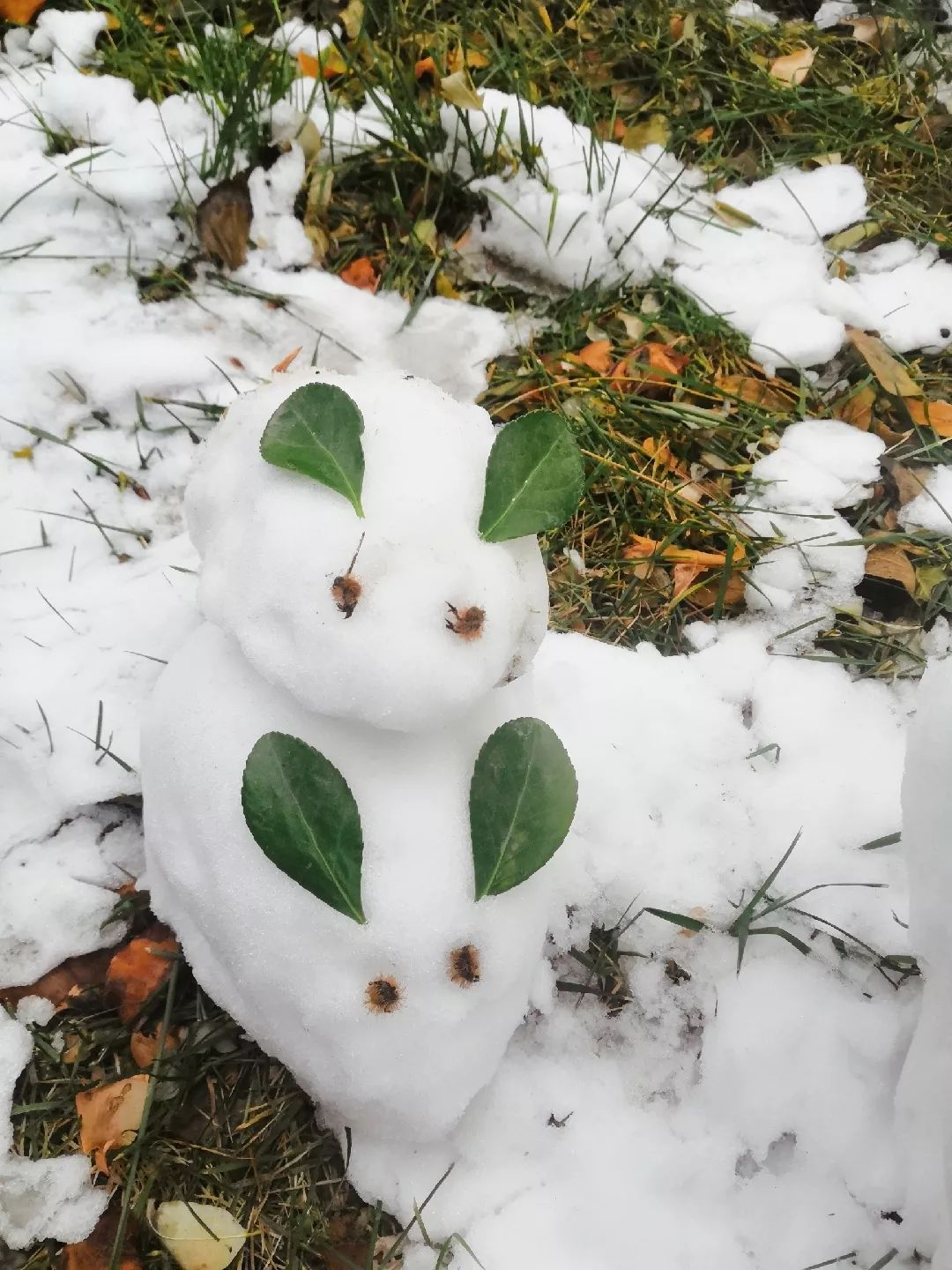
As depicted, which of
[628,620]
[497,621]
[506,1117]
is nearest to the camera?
[497,621]

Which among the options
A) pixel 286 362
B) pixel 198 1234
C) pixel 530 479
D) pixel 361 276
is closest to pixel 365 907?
pixel 530 479

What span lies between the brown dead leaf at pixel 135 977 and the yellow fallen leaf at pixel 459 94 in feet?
5.58

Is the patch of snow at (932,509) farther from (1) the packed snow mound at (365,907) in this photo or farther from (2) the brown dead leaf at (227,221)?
(2) the brown dead leaf at (227,221)

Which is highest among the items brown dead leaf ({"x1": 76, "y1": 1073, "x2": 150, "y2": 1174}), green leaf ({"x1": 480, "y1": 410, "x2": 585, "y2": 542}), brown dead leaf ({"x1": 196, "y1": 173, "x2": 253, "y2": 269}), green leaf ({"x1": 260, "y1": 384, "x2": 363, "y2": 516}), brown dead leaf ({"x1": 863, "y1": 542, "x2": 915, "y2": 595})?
green leaf ({"x1": 260, "y1": 384, "x2": 363, "y2": 516})

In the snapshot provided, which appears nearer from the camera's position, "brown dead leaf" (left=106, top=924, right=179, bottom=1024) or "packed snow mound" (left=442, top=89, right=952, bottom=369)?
"brown dead leaf" (left=106, top=924, right=179, bottom=1024)

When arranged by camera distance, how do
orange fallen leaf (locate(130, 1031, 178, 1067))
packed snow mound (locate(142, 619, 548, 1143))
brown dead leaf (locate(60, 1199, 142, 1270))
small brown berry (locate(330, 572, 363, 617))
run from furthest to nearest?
1. orange fallen leaf (locate(130, 1031, 178, 1067))
2. brown dead leaf (locate(60, 1199, 142, 1270))
3. packed snow mound (locate(142, 619, 548, 1143))
4. small brown berry (locate(330, 572, 363, 617))

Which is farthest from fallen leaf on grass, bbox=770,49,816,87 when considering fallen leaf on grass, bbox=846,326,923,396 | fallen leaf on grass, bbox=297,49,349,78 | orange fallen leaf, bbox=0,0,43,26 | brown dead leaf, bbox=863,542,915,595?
orange fallen leaf, bbox=0,0,43,26

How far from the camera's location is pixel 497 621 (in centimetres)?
94

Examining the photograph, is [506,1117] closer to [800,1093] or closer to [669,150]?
[800,1093]

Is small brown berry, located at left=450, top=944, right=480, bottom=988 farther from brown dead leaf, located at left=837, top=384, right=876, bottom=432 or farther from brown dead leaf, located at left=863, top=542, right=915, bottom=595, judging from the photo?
brown dead leaf, located at left=837, top=384, right=876, bottom=432

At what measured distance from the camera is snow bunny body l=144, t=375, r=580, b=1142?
3.01 feet

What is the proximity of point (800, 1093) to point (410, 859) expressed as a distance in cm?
70

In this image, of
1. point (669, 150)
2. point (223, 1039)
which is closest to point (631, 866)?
point (223, 1039)

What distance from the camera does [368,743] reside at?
3.32 feet
